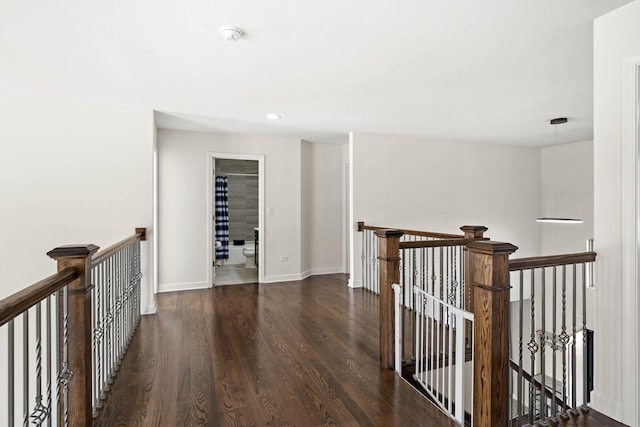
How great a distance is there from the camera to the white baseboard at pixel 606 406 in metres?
1.91

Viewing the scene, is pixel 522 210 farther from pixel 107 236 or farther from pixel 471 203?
pixel 107 236

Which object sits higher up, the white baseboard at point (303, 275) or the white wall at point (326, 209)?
the white wall at point (326, 209)

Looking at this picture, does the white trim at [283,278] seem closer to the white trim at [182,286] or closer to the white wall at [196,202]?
the white wall at [196,202]

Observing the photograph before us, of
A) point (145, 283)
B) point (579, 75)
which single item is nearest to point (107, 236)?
point (145, 283)

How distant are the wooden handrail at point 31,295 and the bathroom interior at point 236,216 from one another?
4983 millimetres

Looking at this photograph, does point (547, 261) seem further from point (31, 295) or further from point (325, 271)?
point (325, 271)

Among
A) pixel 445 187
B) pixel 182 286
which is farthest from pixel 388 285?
pixel 445 187

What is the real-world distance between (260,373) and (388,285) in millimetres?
1103

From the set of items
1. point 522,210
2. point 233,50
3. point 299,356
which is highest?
point 233,50

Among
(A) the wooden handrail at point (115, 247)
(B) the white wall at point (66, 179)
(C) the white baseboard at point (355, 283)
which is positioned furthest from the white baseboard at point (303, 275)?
(A) the wooden handrail at point (115, 247)

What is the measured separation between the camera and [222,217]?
724 cm

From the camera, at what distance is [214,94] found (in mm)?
3408

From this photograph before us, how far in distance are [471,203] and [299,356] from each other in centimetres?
448

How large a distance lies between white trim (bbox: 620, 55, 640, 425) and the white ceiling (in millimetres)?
543
